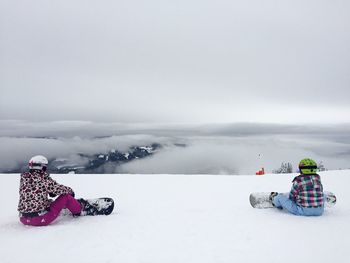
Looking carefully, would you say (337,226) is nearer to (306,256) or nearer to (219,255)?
(306,256)

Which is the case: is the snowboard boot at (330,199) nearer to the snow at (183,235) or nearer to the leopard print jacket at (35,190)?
the snow at (183,235)

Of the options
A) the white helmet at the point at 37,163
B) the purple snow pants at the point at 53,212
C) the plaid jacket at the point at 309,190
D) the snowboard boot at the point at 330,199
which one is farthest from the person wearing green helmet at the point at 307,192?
the white helmet at the point at 37,163

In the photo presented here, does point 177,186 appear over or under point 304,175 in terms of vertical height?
under

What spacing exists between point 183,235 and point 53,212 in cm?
305

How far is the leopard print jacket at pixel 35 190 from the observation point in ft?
21.6

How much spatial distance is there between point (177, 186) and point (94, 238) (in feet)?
23.7

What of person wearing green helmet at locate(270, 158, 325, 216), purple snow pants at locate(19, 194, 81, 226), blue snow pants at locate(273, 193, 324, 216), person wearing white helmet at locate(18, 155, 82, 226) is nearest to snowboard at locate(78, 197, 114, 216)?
purple snow pants at locate(19, 194, 81, 226)

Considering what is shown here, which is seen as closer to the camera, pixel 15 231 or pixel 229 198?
pixel 15 231

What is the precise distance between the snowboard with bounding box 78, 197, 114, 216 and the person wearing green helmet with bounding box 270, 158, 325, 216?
4499 millimetres

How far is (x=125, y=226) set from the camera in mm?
6621

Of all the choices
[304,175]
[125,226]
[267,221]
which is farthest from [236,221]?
[125,226]

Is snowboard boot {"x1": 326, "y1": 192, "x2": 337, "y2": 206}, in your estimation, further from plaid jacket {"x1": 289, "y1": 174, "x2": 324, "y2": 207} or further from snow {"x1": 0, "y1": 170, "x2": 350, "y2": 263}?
plaid jacket {"x1": 289, "y1": 174, "x2": 324, "y2": 207}

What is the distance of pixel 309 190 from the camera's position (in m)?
6.85

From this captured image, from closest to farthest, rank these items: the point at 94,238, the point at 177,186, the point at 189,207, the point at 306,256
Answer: the point at 306,256 < the point at 94,238 < the point at 189,207 < the point at 177,186
